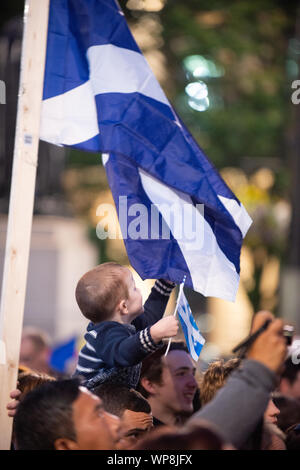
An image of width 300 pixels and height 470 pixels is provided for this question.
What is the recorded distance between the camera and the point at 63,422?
2195 millimetres

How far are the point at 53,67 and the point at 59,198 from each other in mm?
9056

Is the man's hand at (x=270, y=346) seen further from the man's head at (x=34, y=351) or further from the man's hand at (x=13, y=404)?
the man's head at (x=34, y=351)

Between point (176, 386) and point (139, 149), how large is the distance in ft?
3.56

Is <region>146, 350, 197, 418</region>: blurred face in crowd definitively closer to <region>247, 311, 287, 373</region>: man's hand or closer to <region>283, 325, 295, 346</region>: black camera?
<region>283, 325, 295, 346</region>: black camera

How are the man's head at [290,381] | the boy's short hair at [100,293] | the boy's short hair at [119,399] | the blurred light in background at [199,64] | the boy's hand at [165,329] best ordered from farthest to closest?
the blurred light in background at [199,64], the man's head at [290,381], the boy's short hair at [100,293], the boy's short hair at [119,399], the boy's hand at [165,329]

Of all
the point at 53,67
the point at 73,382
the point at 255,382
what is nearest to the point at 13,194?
the point at 53,67

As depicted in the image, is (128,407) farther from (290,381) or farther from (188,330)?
(290,381)

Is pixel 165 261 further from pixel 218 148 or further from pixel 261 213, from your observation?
pixel 218 148

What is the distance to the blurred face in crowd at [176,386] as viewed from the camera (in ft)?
10.6

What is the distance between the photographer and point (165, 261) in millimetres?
3113

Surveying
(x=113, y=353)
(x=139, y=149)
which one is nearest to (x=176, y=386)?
(x=113, y=353)

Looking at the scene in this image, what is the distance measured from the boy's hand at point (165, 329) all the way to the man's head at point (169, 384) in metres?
0.66

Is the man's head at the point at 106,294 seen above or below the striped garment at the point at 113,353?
above

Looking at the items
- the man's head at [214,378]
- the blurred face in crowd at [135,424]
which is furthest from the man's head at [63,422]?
the man's head at [214,378]
